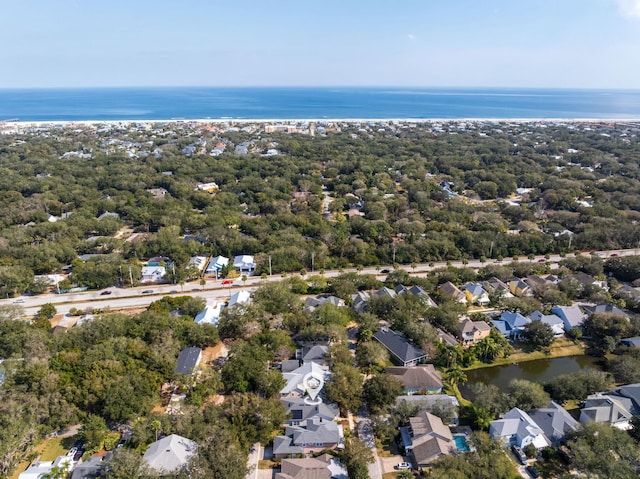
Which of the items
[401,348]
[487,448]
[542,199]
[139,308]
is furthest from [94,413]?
[542,199]

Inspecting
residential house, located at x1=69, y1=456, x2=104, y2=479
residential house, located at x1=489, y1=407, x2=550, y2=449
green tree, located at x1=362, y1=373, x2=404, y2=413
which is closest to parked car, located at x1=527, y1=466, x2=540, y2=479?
residential house, located at x1=489, y1=407, x2=550, y2=449

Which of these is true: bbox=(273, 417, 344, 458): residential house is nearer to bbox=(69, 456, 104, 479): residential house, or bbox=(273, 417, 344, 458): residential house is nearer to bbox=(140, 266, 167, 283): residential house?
bbox=(69, 456, 104, 479): residential house

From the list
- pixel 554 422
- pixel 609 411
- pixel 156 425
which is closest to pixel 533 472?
pixel 554 422

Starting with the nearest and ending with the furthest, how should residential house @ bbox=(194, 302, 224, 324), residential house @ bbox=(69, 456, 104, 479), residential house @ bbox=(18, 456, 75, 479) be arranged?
residential house @ bbox=(69, 456, 104, 479)
residential house @ bbox=(18, 456, 75, 479)
residential house @ bbox=(194, 302, 224, 324)

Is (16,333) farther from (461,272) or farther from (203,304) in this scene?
(461,272)

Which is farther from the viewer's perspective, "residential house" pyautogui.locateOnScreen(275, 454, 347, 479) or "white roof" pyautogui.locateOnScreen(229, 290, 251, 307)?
"white roof" pyautogui.locateOnScreen(229, 290, 251, 307)

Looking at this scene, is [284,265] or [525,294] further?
[284,265]

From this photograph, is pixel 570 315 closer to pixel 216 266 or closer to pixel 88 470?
pixel 216 266
